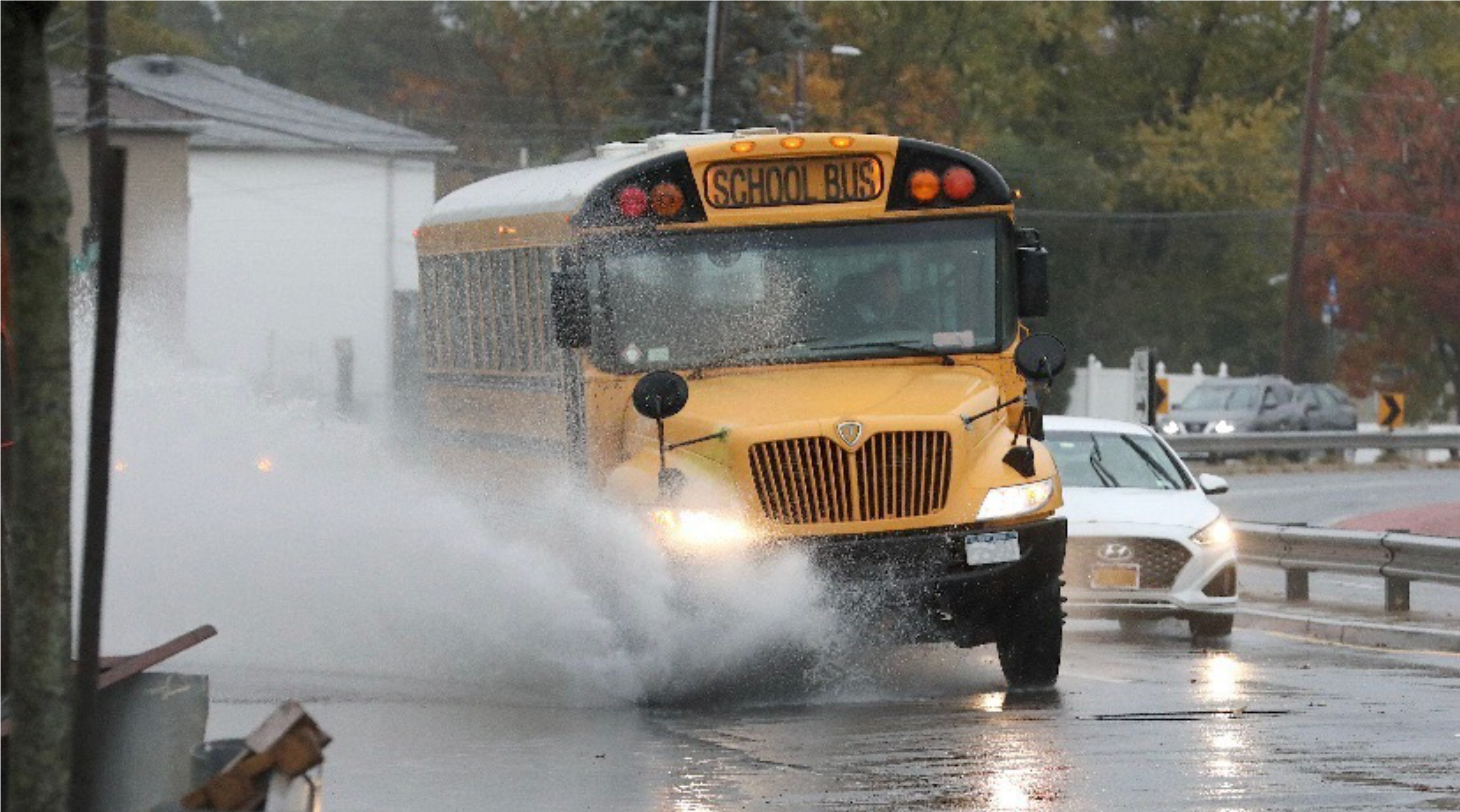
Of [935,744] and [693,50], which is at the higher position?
[693,50]

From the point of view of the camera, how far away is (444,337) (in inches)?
665

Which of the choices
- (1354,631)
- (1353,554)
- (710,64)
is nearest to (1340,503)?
(710,64)

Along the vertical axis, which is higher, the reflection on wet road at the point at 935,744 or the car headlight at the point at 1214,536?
the car headlight at the point at 1214,536

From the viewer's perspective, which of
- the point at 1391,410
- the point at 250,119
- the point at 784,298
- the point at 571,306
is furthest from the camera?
the point at 250,119

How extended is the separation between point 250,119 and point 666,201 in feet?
156

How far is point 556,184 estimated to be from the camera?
47.7 ft

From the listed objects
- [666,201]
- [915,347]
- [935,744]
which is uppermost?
[666,201]

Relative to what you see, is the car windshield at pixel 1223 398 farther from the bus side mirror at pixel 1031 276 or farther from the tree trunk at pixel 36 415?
the tree trunk at pixel 36 415

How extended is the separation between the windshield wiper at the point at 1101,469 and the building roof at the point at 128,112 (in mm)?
35703

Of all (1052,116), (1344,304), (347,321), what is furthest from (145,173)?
(1052,116)

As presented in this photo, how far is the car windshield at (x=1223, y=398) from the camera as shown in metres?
51.0

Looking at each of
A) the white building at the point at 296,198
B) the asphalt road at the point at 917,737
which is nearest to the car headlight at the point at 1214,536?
the asphalt road at the point at 917,737

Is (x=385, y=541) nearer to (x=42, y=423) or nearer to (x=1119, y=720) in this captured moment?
(x=1119, y=720)

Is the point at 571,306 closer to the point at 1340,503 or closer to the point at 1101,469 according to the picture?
the point at 1101,469
